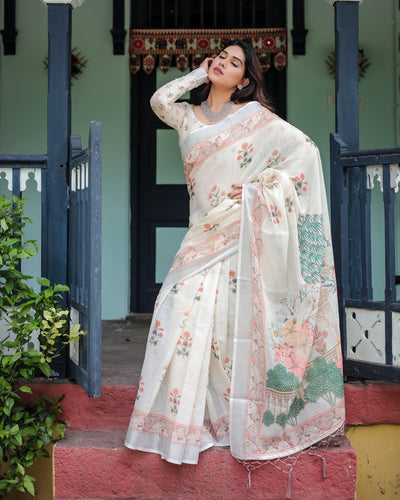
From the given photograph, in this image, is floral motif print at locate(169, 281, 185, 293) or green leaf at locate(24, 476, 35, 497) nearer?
green leaf at locate(24, 476, 35, 497)

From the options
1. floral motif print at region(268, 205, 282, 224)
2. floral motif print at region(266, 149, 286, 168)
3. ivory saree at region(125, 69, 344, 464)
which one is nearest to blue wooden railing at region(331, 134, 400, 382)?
ivory saree at region(125, 69, 344, 464)

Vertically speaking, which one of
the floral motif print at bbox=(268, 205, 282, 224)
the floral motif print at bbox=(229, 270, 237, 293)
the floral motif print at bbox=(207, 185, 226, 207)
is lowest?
the floral motif print at bbox=(229, 270, 237, 293)

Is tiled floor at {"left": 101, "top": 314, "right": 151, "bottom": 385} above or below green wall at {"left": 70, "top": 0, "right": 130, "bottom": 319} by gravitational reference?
below

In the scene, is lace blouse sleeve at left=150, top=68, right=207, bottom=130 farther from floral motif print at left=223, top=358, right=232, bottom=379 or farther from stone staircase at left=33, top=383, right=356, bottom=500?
stone staircase at left=33, top=383, right=356, bottom=500

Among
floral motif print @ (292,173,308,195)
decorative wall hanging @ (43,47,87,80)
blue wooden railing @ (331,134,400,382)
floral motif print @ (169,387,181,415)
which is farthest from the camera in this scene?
decorative wall hanging @ (43,47,87,80)

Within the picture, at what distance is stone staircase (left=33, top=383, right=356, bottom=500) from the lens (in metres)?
3.10

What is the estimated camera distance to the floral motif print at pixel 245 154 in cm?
333

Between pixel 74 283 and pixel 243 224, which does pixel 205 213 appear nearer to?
pixel 243 224

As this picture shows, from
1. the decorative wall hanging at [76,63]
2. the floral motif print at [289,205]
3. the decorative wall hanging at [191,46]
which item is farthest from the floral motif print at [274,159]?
the decorative wall hanging at [76,63]

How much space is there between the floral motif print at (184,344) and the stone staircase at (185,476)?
467mm

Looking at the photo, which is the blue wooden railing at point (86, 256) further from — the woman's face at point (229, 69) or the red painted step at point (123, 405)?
the woman's face at point (229, 69)

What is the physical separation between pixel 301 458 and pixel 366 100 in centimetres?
362

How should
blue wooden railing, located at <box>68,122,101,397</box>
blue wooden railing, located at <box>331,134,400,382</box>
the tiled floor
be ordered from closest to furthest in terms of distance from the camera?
blue wooden railing, located at <box>68,122,101,397</box>
blue wooden railing, located at <box>331,134,400,382</box>
the tiled floor

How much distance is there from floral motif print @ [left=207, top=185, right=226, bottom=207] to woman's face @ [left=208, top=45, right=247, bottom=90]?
54 cm
